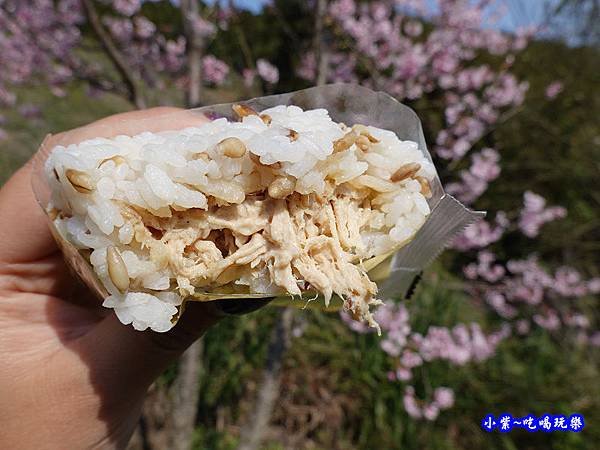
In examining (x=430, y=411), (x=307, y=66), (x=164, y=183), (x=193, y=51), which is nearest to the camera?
(x=164, y=183)

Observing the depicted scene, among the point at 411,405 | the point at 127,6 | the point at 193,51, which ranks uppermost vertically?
the point at 193,51

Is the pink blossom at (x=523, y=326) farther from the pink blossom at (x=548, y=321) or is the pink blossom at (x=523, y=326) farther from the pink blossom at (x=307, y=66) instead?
the pink blossom at (x=307, y=66)

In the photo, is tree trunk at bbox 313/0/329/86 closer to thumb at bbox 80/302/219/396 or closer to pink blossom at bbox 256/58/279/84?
pink blossom at bbox 256/58/279/84

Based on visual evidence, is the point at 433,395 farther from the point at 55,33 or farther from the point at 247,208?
the point at 55,33

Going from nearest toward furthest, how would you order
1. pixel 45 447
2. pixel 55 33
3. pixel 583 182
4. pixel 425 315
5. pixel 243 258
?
1. pixel 243 258
2. pixel 45 447
3. pixel 425 315
4. pixel 55 33
5. pixel 583 182

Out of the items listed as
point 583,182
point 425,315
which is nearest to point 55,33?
point 425,315

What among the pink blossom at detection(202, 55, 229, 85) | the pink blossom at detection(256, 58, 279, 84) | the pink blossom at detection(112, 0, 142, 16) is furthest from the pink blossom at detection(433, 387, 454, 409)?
the pink blossom at detection(112, 0, 142, 16)

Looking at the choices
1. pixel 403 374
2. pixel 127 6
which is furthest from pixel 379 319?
pixel 127 6

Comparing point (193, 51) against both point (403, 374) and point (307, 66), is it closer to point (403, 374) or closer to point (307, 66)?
point (307, 66)

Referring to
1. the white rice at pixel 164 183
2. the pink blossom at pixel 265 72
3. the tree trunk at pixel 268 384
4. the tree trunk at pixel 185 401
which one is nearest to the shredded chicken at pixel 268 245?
the white rice at pixel 164 183
